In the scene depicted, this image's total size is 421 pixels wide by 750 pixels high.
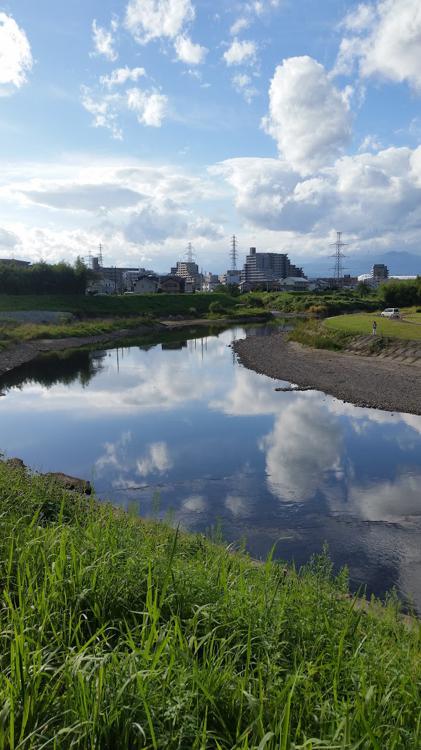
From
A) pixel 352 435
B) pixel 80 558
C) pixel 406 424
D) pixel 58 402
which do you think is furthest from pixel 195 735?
pixel 58 402

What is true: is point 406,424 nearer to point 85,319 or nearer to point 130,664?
point 130,664

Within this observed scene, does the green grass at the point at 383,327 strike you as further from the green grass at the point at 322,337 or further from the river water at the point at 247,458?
the river water at the point at 247,458

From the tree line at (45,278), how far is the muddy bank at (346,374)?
42978mm

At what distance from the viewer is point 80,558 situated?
4816 mm

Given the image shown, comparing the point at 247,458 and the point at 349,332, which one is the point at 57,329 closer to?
the point at 349,332

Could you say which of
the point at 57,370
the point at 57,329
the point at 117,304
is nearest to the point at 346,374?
the point at 57,370

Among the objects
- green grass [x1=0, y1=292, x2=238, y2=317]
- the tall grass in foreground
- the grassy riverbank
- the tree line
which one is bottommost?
the tall grass in foreground

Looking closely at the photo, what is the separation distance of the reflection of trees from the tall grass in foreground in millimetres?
28109

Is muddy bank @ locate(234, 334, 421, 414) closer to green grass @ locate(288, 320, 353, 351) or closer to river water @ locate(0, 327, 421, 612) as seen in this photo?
green grass @ locate(288, 320, 353, 351)

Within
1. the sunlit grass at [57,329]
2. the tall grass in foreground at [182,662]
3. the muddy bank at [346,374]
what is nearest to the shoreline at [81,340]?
the sunlit grass at [57,329]

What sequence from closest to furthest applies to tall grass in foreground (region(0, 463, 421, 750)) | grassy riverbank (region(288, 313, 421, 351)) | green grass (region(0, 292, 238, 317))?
tall grass in foreground (region(0, 463, 421, 750)), grassy riverbank (region(288, 313, 421, 351)), green grass (region(0, 292, 238, 317))

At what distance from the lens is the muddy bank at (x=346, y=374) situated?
2486 cm

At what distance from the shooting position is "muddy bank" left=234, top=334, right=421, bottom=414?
24864mm

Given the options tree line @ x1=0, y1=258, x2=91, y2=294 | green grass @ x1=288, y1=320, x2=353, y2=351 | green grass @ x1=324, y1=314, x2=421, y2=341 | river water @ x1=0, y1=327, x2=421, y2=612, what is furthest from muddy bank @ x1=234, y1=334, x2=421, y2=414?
tree line @ x1=0, y1=258, x2=91, y2=294
